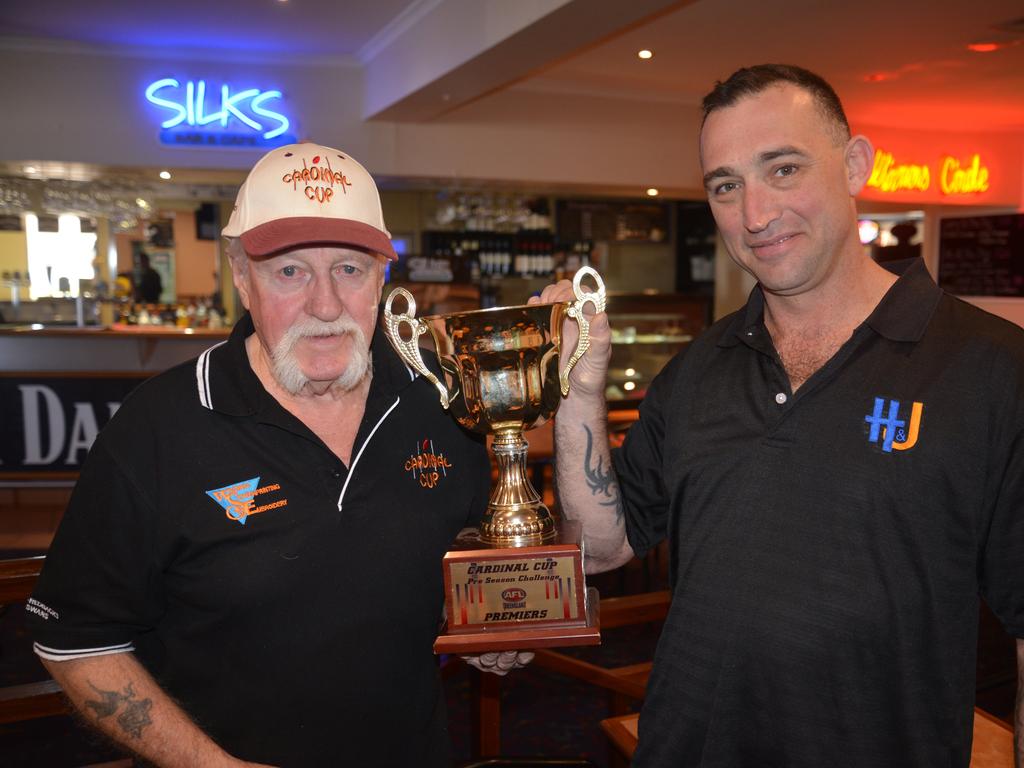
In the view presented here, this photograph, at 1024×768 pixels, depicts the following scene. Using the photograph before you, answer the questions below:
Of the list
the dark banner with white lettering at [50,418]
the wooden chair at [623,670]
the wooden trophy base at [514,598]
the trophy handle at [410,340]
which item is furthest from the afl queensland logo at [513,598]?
the dark banner with white lettering at [50,418]

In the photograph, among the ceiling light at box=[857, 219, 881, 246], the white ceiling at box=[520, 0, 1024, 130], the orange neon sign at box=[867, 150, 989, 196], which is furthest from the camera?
the ceiling light at box=[857, 219, 881, 246]

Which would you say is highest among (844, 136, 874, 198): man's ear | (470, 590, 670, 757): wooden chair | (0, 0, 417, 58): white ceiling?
(0, 0, 417, 58): white ceiling

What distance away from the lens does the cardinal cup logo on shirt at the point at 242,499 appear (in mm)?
1514

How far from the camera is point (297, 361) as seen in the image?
1.59 meters

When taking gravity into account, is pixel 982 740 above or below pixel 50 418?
below

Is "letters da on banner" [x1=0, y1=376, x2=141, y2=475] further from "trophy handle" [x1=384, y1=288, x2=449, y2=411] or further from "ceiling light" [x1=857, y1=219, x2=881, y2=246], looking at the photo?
"ceiling light" [x1=857, y1=219, x2=881, y2=246]

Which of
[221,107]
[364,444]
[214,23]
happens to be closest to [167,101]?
[221,107]

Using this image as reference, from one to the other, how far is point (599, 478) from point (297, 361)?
0.66 meters

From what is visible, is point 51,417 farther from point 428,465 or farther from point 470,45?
point 428,465

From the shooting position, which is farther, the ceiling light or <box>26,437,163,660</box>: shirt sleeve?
the ceiling light

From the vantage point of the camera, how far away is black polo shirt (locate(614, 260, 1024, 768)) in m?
1.40

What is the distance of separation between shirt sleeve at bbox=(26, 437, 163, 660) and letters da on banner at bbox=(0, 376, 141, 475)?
452cm

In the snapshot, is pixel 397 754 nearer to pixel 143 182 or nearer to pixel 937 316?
pixel 937 316

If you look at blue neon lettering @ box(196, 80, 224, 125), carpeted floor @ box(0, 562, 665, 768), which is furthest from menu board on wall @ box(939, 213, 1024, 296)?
blue neon lettering @ box(196, 80, 224, 125)
